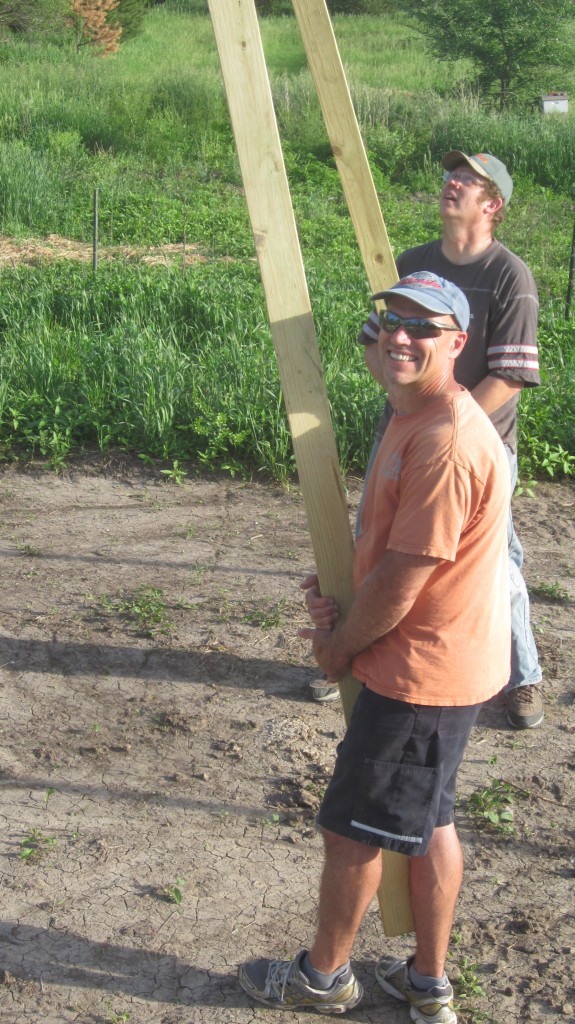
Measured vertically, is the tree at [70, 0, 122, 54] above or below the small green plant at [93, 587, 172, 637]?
above

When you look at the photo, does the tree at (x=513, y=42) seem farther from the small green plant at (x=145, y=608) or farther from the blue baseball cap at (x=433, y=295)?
the blue baseball cap at (x=433, y=295)

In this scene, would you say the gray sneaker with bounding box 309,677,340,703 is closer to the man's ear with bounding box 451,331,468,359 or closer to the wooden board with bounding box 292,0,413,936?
the wooden board with bounding box 292,0,413,936

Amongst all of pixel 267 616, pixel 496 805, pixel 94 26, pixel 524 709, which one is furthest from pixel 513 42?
pixel 496 805

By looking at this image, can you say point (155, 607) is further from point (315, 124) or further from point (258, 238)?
point (315, 124)

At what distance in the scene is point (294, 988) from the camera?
2.55 m

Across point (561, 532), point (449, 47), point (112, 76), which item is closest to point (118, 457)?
point (561, 532)

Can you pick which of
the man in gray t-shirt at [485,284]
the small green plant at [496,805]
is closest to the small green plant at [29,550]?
the man in gray t-shirt at [485,284]

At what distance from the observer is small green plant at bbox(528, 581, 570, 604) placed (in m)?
4.86

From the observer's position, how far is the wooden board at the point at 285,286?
2.12m

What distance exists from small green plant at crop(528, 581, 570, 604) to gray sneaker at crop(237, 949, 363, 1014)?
2.61 meters

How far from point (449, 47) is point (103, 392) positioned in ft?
70.4

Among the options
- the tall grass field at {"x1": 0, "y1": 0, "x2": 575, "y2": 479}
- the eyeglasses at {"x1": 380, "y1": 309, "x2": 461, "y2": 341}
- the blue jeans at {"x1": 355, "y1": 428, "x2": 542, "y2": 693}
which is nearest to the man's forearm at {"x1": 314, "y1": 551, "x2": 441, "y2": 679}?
the eyeglasses at {"x1": 380, "y1": 309, "x2": 461, "y2": 341}

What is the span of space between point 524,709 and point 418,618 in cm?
188

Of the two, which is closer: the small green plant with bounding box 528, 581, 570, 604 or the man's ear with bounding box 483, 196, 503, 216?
the man's ear with bounding box 483, 196, 503, 216
